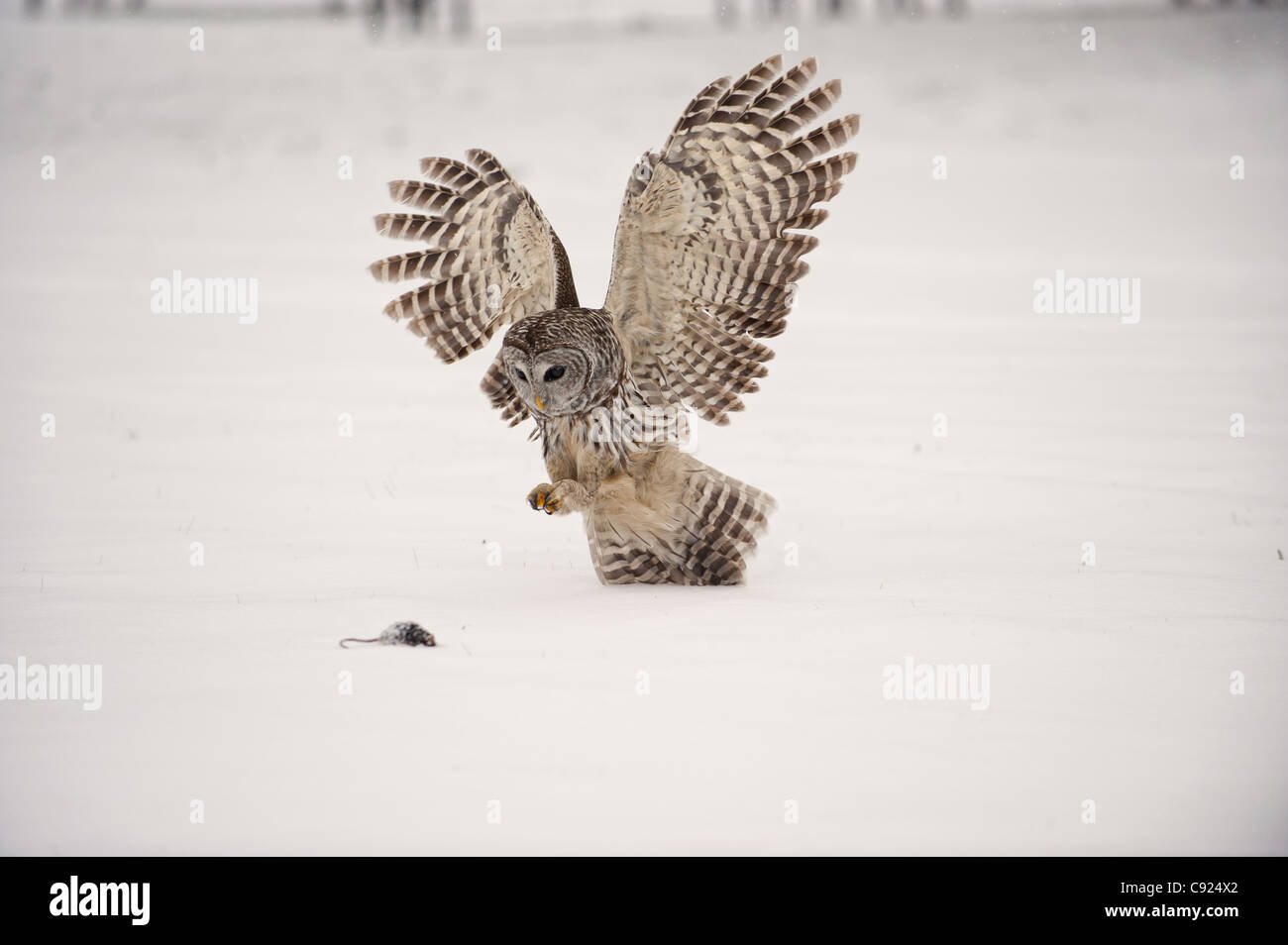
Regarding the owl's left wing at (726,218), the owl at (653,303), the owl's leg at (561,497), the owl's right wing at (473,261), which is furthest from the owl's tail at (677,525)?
the owl's right wing at (473,261)

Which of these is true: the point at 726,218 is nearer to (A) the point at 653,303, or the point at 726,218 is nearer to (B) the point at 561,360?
(A) the point at 653,303

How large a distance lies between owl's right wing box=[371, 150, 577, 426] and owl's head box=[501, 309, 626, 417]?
0.48m

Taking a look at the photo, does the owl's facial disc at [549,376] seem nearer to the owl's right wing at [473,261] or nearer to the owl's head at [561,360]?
the owl's head at [561,360]

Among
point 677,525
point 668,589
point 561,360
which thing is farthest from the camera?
point 668,589

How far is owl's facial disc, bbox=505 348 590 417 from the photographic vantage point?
19.1ft

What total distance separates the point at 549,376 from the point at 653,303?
0.79m

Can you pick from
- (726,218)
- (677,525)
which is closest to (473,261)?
(726,218)

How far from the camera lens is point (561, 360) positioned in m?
5.82

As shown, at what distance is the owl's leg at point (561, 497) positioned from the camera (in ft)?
20.0

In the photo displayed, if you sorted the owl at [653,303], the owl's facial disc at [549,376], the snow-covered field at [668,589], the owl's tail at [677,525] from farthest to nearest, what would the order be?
the owl's tail at [677,525], the owl at [653,303], the owl's facial disc at [549,376], the snow-covered field at [668,589]

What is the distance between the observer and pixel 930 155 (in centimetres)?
2483

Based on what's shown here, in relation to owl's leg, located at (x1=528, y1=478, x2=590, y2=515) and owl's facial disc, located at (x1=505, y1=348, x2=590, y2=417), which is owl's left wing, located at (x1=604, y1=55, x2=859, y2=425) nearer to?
owl's facial disc, located at (x1=505, y1=348, x2=590, y2=417)

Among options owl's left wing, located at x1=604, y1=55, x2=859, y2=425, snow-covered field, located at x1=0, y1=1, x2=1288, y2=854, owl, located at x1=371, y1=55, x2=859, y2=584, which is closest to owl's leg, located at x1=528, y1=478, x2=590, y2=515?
owl, located at x1=371, y1=55, x2=859, y2=584

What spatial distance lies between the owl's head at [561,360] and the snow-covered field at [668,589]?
962 millimetres
